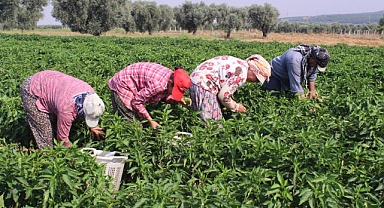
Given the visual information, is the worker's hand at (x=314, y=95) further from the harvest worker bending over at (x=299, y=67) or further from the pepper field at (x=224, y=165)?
the pepper field at (x=224, y=165)

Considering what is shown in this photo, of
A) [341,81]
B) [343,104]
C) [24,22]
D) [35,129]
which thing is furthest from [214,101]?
[24,22]

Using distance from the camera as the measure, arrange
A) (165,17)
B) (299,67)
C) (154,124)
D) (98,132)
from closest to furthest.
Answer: (154,124) < (98,132) < (299,67) < (165,17)

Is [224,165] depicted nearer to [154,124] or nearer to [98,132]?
[154,124]

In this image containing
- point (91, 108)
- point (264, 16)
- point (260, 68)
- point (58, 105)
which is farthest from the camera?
point (264, 16)

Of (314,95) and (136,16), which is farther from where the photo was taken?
(136,16)

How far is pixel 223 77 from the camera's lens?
4.48m

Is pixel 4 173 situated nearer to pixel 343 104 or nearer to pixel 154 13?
pixel 343 104

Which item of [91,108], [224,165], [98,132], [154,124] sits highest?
[91,108]

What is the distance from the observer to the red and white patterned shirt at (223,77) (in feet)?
14.6

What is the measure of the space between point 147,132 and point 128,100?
547 mm

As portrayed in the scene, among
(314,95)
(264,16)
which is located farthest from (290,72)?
(264,16)

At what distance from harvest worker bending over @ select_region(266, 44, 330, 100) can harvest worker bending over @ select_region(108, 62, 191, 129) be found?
189 cm

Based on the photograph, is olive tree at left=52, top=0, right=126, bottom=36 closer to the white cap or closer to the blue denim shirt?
the blue denim shirt

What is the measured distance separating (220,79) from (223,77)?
0.04 m
